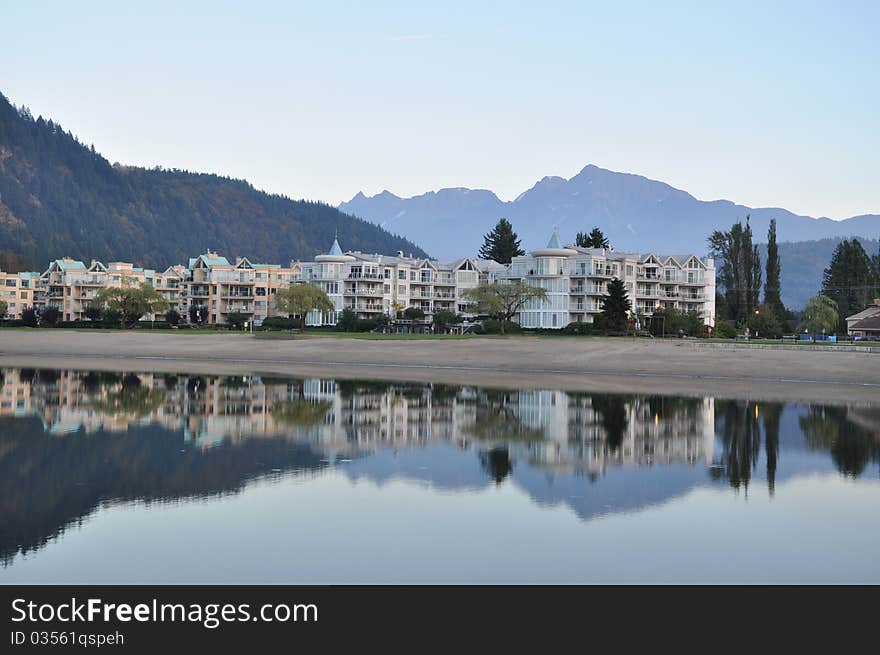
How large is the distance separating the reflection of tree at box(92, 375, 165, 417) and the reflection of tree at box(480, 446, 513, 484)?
12.7 meters

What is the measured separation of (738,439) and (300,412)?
14281mm

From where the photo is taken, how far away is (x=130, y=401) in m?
34.8

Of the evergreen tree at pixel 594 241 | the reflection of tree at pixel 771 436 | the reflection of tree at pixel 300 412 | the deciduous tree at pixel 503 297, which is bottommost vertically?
the reflection of tree at pixel 771 436

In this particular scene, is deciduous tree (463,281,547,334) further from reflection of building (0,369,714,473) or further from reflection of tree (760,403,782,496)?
reflection of tree (760,403,782,496)

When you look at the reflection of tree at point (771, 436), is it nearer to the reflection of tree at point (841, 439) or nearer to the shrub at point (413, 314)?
the reflection of tree at point (841, 439)

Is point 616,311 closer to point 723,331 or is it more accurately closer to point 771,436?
point 723,331

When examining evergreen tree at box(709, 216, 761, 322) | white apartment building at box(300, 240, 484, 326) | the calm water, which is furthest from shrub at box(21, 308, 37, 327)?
the calm water

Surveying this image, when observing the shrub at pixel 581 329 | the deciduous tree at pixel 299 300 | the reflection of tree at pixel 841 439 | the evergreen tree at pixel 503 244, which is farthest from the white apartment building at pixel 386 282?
the reflection of tree at pixel 841 439

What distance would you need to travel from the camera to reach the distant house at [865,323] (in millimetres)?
89250

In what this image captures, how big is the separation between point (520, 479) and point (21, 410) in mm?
18938

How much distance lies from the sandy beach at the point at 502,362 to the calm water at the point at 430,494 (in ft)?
44.1

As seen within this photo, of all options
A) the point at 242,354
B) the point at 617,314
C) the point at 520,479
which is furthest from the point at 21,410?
the point at 617,314
